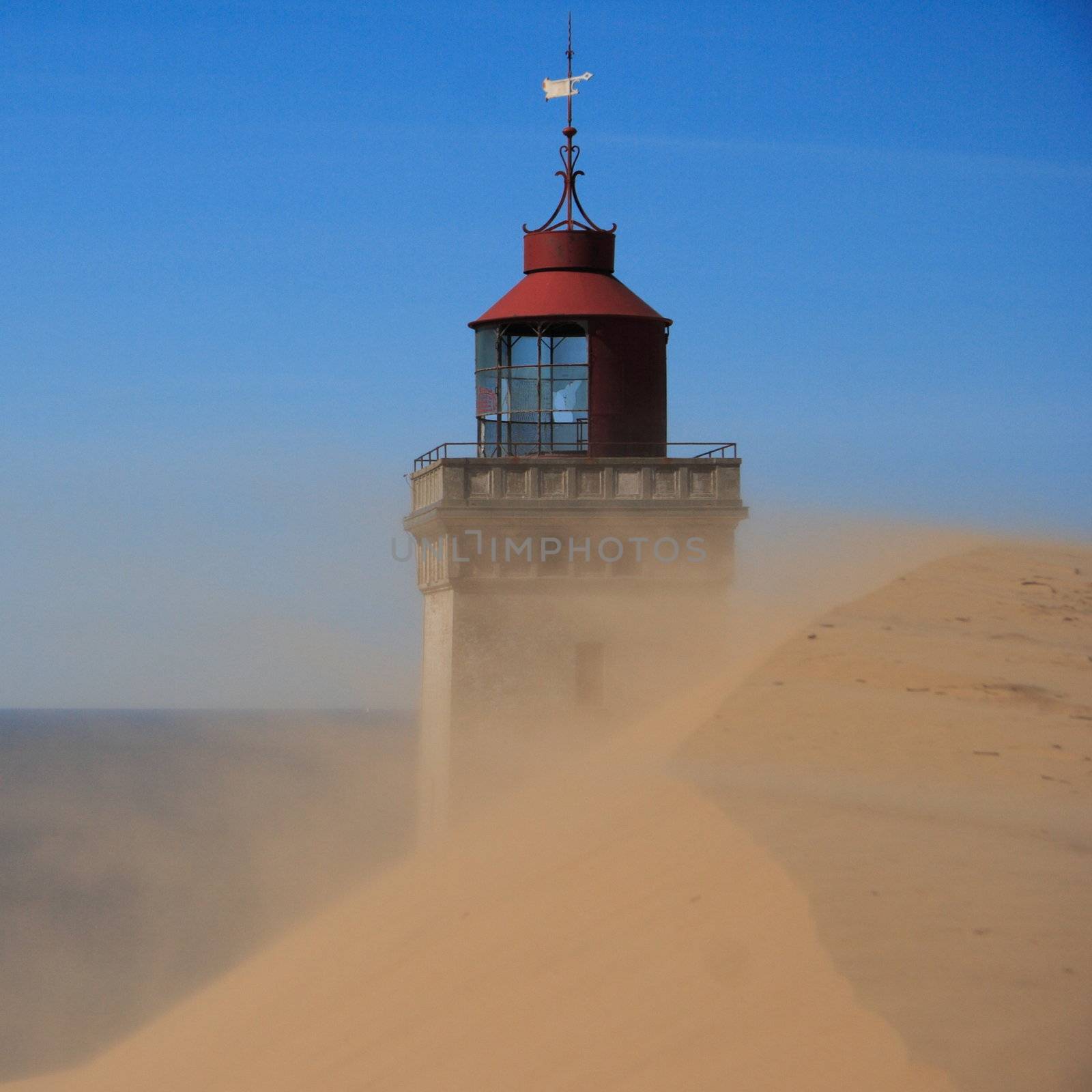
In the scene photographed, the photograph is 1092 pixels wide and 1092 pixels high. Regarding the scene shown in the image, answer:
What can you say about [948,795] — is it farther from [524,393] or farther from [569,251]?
[569,251]

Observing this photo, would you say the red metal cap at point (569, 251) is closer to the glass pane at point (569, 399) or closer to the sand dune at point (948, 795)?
the glass pane at point (569, 399)

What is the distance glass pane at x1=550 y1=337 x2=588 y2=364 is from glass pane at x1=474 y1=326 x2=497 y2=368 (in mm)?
1153

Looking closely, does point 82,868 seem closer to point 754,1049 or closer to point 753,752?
point 753,752

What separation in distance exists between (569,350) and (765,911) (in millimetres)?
16681

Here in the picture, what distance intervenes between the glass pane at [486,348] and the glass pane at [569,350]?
115cm

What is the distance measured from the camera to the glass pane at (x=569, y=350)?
3055 centimetres

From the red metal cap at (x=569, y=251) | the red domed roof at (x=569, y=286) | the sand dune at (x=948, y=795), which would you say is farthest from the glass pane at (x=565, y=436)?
the sand dune at (x=948, y=795)

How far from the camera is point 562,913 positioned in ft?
60.5

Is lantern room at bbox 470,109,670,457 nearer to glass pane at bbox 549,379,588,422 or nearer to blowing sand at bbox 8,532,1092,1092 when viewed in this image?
glass pane at bbox 549,379,588,422

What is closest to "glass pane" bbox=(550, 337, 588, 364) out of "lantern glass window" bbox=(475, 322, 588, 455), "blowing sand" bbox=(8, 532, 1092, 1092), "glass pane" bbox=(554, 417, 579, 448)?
"lantern glass window" bbox=(475, 322, 588, 455)

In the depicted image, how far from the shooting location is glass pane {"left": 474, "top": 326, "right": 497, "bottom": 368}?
102 feet

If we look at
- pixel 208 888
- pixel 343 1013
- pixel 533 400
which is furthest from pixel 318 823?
pixel 343 1013

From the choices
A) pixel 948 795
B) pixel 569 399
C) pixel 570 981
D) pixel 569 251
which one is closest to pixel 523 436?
pixel 569 399

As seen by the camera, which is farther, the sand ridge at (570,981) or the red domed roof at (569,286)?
the red domed roof at (569,286)
